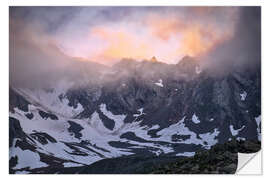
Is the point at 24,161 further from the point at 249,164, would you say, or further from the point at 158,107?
the point at 158,107

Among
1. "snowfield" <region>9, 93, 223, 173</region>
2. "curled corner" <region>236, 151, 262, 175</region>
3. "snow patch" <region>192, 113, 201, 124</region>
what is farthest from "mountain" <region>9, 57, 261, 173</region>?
"curled corner" <region>236, 151, 262, 175</region>

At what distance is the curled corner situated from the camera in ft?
85.8

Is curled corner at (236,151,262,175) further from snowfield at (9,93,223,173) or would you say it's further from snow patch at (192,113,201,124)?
snow patch at (192,113,201,124)

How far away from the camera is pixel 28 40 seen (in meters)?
47.9

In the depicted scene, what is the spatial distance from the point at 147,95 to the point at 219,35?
10185cm

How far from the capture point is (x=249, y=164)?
A: 89.7 ft

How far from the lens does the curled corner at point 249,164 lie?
85.8ft

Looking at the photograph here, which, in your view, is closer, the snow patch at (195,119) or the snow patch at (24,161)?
the snow patch at (24,161)
